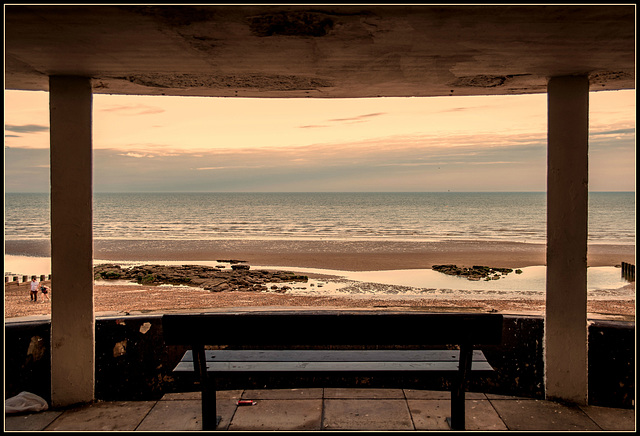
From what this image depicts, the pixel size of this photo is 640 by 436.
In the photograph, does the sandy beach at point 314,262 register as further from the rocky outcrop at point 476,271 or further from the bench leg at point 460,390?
the bench leg at point 460,390

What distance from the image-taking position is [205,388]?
3.59m

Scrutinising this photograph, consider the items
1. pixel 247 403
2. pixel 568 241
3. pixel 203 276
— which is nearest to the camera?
pixel 247 403

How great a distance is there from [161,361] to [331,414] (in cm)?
170

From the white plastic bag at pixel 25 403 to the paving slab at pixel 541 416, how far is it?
389cm

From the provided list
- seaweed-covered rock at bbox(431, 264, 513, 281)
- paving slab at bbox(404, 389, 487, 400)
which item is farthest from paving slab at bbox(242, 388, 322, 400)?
seaweed-covered rock at bbox(431, 264, 513, 281)

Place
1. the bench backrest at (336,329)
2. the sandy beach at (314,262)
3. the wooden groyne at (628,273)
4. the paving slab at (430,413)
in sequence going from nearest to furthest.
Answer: the bench backrest at (336,329), the paving slab at (430,413), the sandy beach at (314,262), the wooden groyne at (628,273)

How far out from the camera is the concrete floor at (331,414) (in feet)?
12.4

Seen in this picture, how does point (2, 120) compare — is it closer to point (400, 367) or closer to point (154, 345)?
point (154, 345)

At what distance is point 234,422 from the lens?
3820 mm

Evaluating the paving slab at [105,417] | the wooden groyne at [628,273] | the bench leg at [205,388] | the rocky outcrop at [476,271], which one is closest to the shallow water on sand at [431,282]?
the wooden groyne at [628,273]

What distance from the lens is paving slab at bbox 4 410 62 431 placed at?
12.3 feet

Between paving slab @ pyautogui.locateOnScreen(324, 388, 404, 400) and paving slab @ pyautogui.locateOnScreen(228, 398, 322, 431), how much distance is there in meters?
0.19

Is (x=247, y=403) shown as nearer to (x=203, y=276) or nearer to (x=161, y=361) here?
(x=161, y=361)

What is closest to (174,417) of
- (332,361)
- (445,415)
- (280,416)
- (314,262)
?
(280,416)
